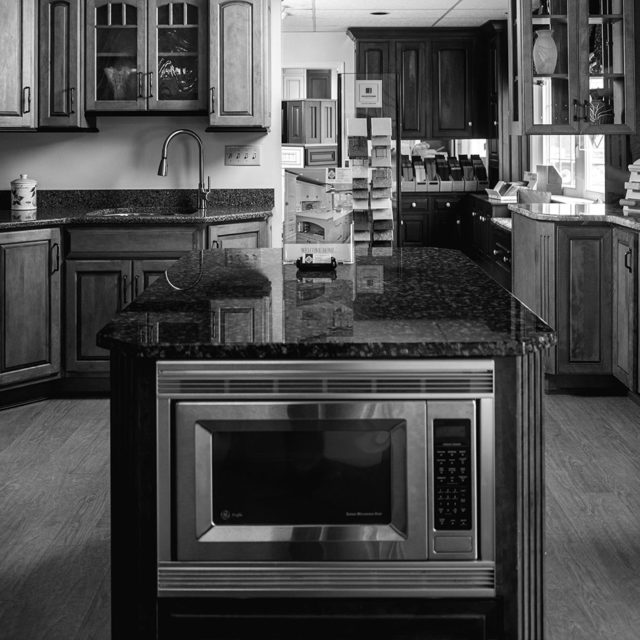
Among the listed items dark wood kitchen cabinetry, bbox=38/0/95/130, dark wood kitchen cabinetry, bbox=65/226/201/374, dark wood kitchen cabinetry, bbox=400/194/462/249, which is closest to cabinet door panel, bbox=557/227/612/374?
dark wood kitchen cabinetry, bbox=65/226/201/374

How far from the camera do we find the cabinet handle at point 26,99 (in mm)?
4720

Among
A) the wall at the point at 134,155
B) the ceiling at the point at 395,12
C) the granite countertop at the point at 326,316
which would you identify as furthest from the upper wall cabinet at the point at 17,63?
the ceiling at the point at 395,12

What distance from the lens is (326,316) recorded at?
74.2 inches

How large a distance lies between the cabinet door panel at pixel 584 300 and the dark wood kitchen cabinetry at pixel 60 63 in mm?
2535

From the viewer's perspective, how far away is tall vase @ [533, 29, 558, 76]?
4840 mm

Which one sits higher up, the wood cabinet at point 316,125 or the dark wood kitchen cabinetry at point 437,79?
the dark wood kitchen cabinetry at point 437,79

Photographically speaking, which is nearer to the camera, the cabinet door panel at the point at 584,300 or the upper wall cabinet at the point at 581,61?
the cabinet door panel at the point at 584,300

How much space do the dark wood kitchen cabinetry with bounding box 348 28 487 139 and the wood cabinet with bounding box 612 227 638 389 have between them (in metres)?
4.62

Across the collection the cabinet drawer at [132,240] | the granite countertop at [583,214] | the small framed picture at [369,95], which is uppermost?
the small framed picture at [369,95]

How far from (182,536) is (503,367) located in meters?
0.63

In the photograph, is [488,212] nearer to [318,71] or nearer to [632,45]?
[632,45]

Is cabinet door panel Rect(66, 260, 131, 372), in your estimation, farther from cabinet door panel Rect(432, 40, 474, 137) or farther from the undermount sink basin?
cabinet door panel Rect(432, 40, 474, 137)

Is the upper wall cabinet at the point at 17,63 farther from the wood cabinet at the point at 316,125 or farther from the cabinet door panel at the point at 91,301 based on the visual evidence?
the wood cabinet at the point at 316,125

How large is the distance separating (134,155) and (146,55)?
607 mm
